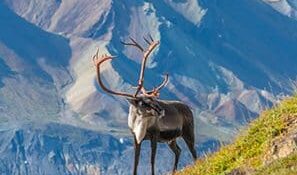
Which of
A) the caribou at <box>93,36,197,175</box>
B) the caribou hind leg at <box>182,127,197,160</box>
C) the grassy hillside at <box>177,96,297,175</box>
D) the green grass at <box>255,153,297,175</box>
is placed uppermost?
the green grass at <box>255,153,297,175</box>

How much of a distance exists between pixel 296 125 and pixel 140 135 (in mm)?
6464

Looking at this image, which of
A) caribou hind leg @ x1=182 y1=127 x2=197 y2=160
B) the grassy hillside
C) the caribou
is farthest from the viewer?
caribou hind leg @ x1=182 y1=127 x2=197 y2=160

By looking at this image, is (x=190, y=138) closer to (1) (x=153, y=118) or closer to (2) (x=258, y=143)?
(1) (x=153, y=118)

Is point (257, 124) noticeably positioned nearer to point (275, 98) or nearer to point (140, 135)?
point (275, 98)

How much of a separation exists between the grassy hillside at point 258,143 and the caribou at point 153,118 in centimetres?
380

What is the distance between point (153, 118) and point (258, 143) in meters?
5.93

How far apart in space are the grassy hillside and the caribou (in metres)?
3.80

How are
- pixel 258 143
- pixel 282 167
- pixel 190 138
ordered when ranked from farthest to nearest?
pixel 190 138 → pixel 258 143 → pixel 282 167

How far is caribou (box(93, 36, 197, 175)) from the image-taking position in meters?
25.6

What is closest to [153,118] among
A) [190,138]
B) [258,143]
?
[190,138]

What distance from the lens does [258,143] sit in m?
20.6

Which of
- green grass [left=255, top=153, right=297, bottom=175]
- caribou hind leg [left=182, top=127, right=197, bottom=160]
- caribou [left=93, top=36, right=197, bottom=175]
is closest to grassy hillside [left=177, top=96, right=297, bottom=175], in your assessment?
green grass [left=255, top=153, right=297, bottom=175]

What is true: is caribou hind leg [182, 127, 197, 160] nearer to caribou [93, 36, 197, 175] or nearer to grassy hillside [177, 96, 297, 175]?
caribou [93, 36, 197, 175]

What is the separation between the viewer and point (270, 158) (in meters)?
18.8
